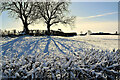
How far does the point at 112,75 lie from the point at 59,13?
26.4m

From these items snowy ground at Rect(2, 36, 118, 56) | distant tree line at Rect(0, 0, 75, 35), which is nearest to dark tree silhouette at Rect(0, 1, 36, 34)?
distant tree line at Rect(0, 0, 75, 35)

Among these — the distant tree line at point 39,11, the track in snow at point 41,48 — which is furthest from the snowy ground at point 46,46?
the distant tree line at point 39,11

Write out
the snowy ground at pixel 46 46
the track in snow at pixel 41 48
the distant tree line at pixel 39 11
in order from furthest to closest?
1. the distant tree line at pixel 39 11
2. the snowy ground at pixel 46 46
3. the track in snow at pixel 41 48

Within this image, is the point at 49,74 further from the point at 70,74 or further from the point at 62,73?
the point at 70,74

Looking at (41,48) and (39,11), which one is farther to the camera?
(39,11)

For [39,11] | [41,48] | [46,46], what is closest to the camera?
[41,48]

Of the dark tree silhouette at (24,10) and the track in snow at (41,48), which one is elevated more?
the dark tree silhouette at (24,10)

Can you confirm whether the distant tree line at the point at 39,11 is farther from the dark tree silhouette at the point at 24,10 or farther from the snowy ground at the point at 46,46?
the snowy ground at the point at 46,46

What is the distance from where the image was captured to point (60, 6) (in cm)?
2867

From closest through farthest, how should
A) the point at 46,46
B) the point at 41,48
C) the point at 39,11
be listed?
the point at 41,48 → the point at 46,46 → the point at 39,11

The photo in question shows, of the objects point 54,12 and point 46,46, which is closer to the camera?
point 46,46

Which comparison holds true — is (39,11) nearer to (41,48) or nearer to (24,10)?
(24,10)

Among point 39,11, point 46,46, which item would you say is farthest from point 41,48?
point 39,11

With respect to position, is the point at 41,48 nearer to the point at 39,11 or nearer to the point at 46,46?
the point at 46,46
